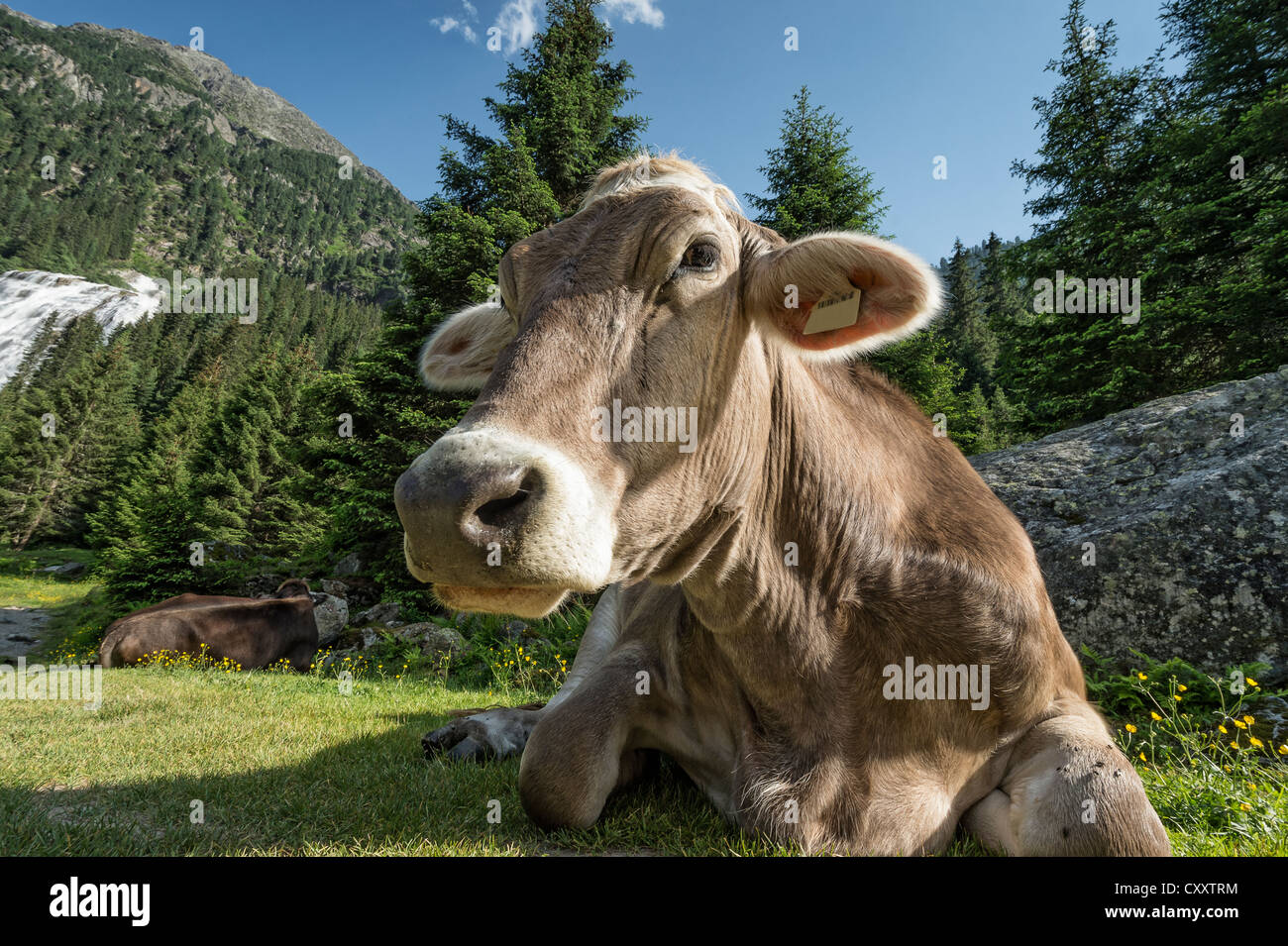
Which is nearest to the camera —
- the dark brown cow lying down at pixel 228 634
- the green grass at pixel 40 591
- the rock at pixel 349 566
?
the dark brown cow lying down at pixel 228 634

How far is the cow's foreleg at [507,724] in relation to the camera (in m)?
3.74

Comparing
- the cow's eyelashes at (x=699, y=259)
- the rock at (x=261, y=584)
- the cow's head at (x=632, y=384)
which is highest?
the cow's eyelashes at (x=699, y=259)

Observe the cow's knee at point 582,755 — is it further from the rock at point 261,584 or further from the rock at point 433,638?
the rock at point 261,584

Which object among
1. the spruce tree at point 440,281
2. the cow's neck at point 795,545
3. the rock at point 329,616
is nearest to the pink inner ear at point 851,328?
the cow's neck at point 795,545

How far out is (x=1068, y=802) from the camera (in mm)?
2137

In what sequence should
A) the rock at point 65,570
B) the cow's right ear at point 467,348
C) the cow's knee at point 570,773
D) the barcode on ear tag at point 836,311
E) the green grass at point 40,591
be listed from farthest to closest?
the rock at point 65,570
the green grass at point 40,591
the cow's right ear at point 467,348
the cow's knee at point 570,773
the barcode on ear tag at point 836,311

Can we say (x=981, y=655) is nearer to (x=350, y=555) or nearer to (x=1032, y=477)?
(x=1032, y=477)

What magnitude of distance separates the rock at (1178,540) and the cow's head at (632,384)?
3.57 meters

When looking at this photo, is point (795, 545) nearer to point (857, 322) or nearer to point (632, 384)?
point (857, 322)

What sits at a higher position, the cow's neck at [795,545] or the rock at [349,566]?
the cow's neck at [795,545]

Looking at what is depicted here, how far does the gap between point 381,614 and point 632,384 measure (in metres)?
11.8

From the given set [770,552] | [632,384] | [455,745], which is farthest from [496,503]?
[455,745]

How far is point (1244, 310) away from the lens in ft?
42.6
